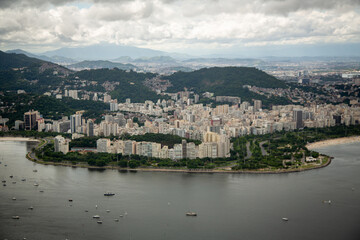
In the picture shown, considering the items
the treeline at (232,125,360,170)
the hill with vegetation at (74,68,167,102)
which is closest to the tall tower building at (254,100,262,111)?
Answer: the treeline at (232,125,360,170)

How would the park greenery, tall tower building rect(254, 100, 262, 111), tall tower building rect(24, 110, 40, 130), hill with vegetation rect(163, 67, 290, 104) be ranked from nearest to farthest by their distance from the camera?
the park greenery
tall tower building rect(24, 110, 40, 130)
tall tower building rect(254, 100, 262, 111)
hill with vegetation rect(163, 67, 290, 104)

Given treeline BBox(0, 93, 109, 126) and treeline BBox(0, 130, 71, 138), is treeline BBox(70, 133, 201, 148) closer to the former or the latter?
treeline BBox(0, 130, 71, 138)

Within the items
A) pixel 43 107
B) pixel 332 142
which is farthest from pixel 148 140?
pixel 43 107

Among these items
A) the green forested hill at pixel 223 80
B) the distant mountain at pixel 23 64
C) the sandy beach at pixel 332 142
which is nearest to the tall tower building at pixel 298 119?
the sandy beach at pixel 332 142

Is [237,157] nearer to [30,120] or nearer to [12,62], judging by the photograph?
[30,120]

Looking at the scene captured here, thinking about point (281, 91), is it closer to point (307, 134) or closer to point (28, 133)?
point (307, 134)

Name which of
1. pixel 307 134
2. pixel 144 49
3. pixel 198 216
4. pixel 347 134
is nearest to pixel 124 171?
pixel 198 216
